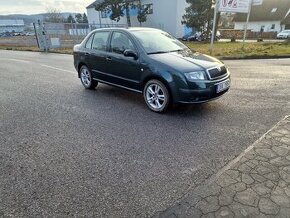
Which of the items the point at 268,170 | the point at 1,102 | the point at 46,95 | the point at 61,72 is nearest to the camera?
the point at 268,170

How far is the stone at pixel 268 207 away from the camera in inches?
97.2

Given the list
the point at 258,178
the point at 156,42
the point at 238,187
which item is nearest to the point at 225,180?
the point at 238,187

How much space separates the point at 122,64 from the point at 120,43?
21.5 inches

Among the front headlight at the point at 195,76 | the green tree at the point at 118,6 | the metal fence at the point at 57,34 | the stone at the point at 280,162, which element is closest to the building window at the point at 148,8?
the green tree at the point at 118,6

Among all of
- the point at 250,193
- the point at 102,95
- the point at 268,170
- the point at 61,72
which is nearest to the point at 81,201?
the point at 250,193

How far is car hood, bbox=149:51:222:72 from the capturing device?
15.9ft

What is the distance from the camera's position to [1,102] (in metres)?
6.55

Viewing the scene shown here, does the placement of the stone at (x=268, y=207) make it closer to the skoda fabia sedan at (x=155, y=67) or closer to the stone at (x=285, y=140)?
the stone at (x=285, y=140)

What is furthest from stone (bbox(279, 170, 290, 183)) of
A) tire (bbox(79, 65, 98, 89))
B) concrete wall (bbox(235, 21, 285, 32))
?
concrete wall (bbox(235, 21, 285, 32))

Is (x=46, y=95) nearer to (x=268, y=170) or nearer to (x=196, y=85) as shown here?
(x=196, y=85)

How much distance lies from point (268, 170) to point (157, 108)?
106 inches

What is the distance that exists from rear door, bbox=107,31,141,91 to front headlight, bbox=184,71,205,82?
1.18m

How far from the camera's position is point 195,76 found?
4.76 metres

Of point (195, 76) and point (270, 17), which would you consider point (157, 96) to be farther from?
point (270, 17)
